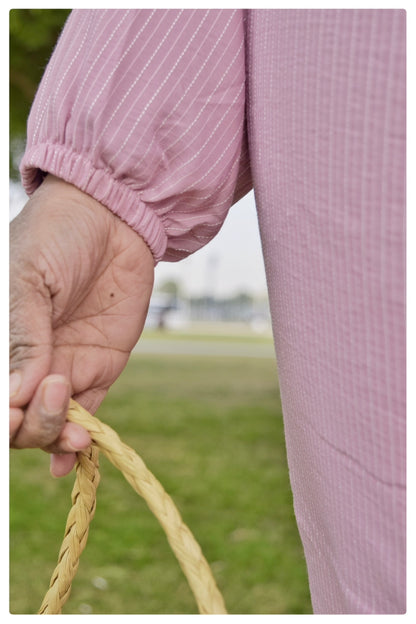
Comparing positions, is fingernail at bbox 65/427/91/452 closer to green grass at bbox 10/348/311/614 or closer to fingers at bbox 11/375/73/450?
fingers at bbox 11/375/73/450

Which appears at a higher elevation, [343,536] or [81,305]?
[81,305]

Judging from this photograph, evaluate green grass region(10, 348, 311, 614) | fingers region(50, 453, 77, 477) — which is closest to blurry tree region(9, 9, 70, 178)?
green grass region(10, 348, 311, 614)

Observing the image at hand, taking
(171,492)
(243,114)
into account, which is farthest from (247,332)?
(243,114)

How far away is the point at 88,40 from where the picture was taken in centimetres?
76

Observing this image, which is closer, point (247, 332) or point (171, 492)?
point (171, 492)

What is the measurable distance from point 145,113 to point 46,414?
12.5 inches

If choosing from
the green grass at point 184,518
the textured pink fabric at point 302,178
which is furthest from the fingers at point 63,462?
the green grass at point 184,518

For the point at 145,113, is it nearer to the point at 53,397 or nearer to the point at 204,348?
the point at 53,397

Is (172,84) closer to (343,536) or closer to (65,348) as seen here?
(65,348)

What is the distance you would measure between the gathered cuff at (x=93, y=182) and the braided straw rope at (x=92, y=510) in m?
0.20

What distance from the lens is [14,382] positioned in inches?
26.9

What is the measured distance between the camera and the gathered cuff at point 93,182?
74 cm

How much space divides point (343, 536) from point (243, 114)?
1.51 feet

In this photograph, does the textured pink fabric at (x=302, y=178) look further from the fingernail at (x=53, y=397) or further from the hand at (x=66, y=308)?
the fingernail at (x=53, y=397)
